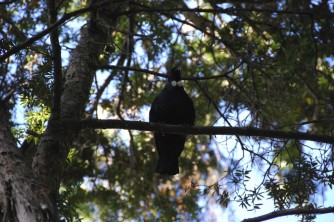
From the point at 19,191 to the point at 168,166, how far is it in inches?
90.7

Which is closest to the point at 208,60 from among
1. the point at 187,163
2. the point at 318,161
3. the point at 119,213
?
the point at 187,163

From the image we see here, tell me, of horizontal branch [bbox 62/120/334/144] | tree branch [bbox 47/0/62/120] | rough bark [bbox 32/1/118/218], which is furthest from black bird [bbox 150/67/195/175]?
tree branch [bbox 47/0/62/120]

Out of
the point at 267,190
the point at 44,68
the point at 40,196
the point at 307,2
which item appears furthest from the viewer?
the point at 307,2

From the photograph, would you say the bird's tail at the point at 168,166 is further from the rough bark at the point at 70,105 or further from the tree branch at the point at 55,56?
the tree branch at the point at 55,56

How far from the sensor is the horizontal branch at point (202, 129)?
2.92 m

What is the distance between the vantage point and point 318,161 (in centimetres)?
364

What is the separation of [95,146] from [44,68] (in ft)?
8.19

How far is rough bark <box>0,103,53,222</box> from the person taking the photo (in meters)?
2.18

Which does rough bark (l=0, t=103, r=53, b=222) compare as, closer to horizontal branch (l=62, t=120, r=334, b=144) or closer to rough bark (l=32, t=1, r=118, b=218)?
rough bark (l=32, t=1, r=118, b=218)

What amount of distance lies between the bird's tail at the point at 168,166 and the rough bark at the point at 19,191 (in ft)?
6.76

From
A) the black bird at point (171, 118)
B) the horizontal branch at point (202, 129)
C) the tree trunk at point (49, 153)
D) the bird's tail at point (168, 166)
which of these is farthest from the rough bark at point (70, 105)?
the bird's tail at point (168, 166)

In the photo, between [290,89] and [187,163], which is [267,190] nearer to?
[290,89]

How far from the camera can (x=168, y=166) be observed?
448cm

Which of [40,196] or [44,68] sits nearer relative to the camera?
[40,196]
